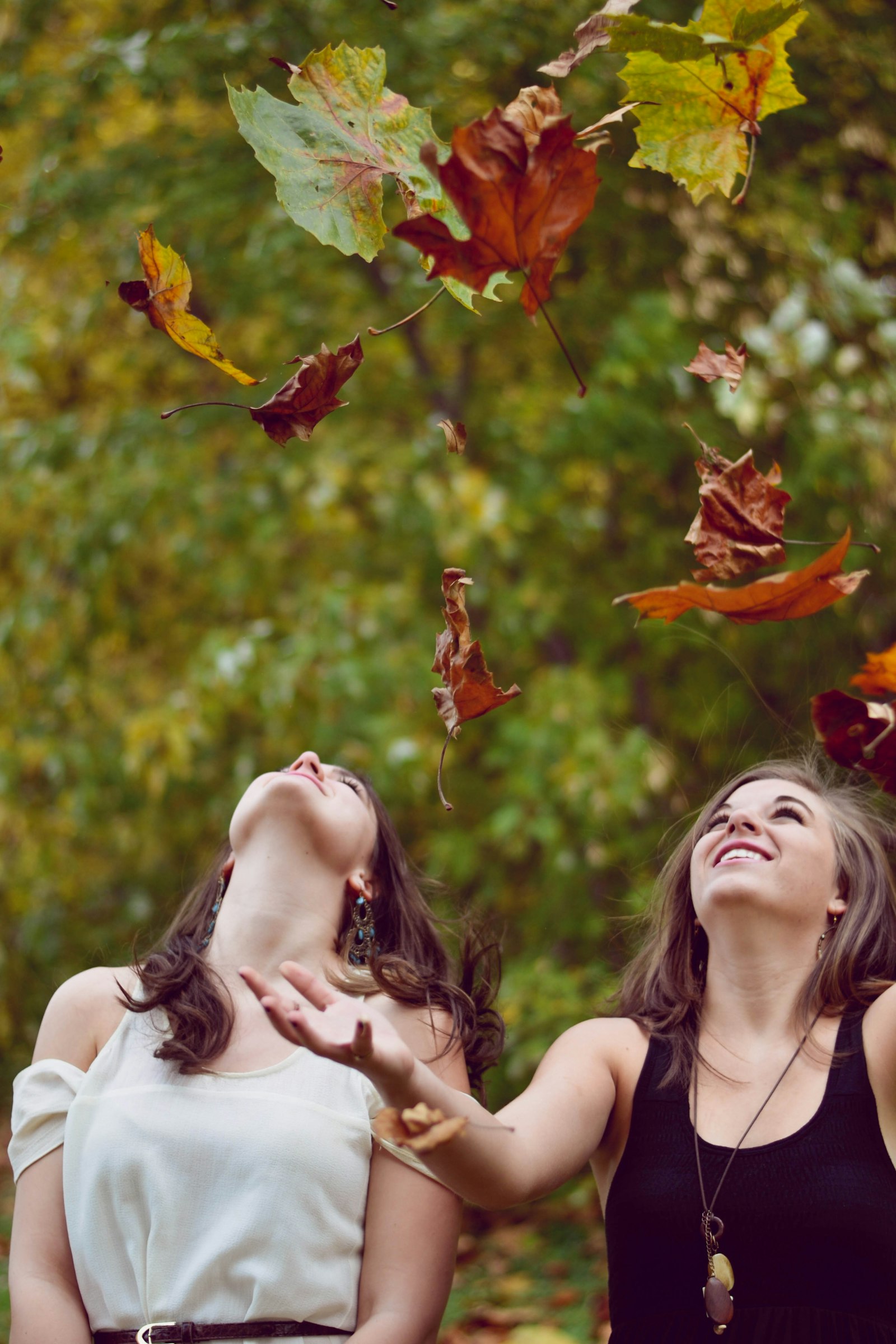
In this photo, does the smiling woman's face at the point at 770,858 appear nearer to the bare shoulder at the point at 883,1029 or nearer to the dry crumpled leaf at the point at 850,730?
the bare shoulder at the point at 883,1029

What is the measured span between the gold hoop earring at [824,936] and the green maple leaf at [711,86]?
105cm

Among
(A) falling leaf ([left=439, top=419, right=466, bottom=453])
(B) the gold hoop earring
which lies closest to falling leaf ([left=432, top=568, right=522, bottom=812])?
(A) falling leaf ([left=439, top=419, right=466, bottom=453])

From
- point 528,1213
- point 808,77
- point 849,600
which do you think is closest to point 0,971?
point 528,1213

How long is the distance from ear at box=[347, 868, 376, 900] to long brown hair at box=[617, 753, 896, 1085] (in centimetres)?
43

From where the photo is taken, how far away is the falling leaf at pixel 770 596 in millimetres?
1263

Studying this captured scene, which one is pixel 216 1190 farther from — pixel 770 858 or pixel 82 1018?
pixel 770 858

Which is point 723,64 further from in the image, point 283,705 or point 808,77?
point 283,705

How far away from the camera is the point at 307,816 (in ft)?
6.33

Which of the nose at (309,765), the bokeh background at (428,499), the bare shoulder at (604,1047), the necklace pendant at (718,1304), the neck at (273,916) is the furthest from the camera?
the bokeh background at (428,499)

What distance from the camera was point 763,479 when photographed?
144 cm

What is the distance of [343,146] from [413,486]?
288cm

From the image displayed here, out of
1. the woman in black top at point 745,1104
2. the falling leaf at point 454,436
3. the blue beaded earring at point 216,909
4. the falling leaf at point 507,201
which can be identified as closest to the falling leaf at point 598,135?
the falling leaf at point 507,201

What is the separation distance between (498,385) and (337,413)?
65 cm

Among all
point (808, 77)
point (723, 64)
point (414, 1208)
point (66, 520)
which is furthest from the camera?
point (66, 520)
